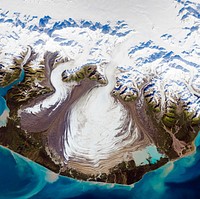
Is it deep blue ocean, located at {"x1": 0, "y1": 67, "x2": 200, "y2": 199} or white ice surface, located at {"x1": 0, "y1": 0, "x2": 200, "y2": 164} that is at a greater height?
white ice surface, located at {"x1": 0, "y1": 0, "x2": 200, "y2": 164}

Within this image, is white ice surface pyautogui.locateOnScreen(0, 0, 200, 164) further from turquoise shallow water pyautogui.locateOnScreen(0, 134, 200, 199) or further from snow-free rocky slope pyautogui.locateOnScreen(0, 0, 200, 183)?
turquoise shallow water pyautogui.locateOnScreen(0, 134, 200, 199)

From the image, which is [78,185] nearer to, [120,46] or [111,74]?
[111,74]

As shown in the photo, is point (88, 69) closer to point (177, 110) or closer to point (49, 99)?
point (49, 99)

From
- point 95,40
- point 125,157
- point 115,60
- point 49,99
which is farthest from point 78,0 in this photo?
point 125,157

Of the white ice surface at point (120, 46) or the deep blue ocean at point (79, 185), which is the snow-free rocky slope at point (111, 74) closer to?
the white ice surface at point (120, 46)

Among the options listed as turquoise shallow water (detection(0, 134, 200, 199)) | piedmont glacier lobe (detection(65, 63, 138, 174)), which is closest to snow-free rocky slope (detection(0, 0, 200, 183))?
piedmont glacier lobe (detection(65, 63, 138, 174))

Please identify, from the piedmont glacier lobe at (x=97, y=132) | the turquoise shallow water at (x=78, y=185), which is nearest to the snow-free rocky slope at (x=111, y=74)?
the piedmont glacier lobe at (x=97, y=132)
